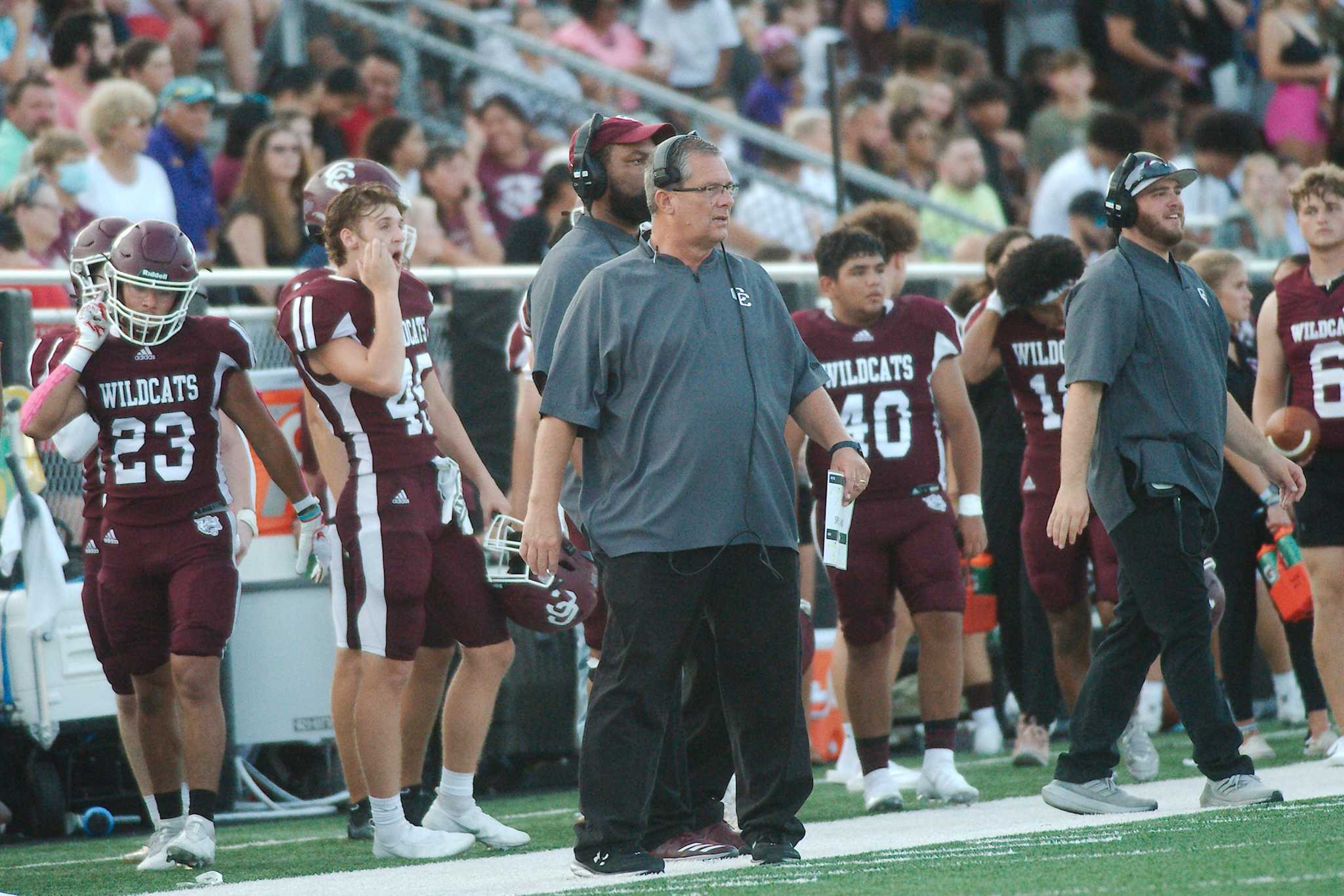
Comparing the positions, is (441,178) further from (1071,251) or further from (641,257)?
(641,257)

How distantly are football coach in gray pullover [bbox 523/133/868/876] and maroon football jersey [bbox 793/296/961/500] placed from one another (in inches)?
72.2

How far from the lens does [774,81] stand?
15.4 meters

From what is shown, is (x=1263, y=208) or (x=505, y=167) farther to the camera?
(x=1263, y=208)

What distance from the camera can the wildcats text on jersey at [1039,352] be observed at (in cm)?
824

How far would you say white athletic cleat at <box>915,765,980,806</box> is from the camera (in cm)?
726

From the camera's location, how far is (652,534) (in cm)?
545

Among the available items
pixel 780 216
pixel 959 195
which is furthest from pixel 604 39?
pixel 959 195

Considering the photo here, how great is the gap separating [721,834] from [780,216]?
744 cm

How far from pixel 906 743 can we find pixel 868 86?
5871 mm

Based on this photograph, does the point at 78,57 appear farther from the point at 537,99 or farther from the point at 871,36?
the point at 871,36

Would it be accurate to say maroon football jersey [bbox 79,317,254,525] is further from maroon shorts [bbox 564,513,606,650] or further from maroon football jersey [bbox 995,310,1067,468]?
maroon football jersey [bbox 995,310,1067,468]

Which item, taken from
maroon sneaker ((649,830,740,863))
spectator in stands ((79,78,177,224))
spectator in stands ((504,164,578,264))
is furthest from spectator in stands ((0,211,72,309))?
maroon sneaker ((649,830,740,863))

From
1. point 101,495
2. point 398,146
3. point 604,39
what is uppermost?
point 604,39

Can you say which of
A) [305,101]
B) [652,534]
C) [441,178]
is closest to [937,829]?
[652,534]
